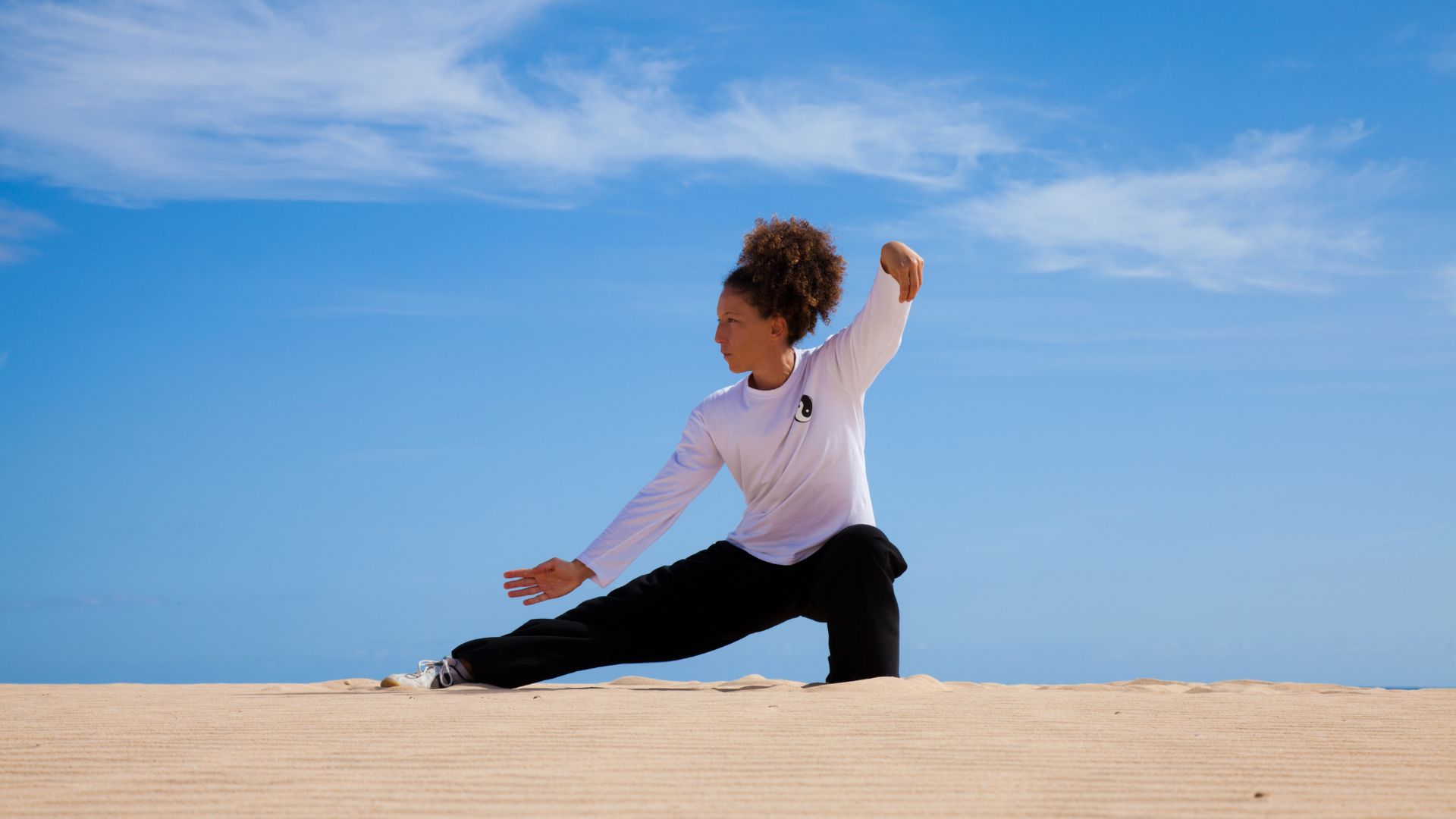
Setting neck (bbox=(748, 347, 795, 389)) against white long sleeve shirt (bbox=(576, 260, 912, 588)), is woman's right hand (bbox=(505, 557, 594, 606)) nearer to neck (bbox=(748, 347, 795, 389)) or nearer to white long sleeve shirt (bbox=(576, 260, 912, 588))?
white long sleeve shirt (bbox=(576, 260, 912, 588))

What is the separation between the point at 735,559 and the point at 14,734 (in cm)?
306

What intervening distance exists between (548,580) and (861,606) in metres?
1.48

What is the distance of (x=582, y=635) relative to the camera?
5.60 metres

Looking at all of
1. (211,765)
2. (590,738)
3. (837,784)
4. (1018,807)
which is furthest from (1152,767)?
(211,765)

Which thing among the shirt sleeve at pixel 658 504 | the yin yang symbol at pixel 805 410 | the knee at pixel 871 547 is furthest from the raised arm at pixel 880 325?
the shirt sleeve at pixel 658 504

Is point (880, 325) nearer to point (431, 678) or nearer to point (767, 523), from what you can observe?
point (767, 523)

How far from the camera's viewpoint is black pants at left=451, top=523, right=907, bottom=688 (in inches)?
209

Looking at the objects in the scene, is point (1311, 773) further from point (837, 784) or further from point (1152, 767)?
point (837, 784)

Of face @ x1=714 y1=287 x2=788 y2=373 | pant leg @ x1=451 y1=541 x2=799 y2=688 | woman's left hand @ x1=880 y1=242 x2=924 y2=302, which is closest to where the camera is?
woman's left hand @ x1=880 y1=242 x2=924 y2=302

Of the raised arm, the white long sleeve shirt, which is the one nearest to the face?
the white long sleeve shirt

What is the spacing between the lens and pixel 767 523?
19.1 feet

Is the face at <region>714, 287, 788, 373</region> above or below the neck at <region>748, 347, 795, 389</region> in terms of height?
above

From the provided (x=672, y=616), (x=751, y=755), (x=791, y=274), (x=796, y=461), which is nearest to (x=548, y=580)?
(x=672, y=616)

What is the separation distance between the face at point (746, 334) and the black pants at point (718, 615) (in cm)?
94
